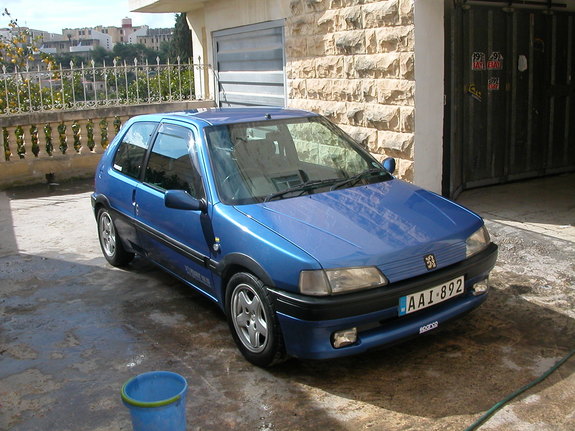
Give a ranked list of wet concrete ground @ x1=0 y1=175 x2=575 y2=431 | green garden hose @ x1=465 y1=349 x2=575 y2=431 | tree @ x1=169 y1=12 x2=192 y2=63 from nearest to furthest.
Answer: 1. green garden hose @ x1=465 y1=349 x2=575 y2=431
2. wet concrete ground @ x1=0 y1=175 x2=575 y2=431
3. tree @ x1=169 y1=12 x2=192 y2=63

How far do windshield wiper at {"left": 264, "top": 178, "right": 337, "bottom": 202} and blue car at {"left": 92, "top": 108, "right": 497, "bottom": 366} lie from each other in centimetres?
1

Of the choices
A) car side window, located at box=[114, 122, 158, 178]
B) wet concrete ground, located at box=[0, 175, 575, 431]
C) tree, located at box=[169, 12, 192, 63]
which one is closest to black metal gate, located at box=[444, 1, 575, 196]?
wet concrete ground, located at box=[0, 175, 575, 431]

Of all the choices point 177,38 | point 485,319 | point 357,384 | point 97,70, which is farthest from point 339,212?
point 177,38

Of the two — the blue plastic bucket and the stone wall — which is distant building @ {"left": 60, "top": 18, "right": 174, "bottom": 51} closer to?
the stone wall

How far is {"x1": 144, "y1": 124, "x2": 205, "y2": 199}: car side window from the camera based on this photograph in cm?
504

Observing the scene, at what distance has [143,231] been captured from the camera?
5.71 metres

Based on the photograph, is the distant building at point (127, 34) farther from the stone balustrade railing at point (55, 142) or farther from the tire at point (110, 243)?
the tire at point (110, 243)

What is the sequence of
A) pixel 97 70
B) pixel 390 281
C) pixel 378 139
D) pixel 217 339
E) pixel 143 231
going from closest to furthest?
pixel 390 281 < pixel 217 339 < pixel 143 231 < pixel 378 139 < pixel 97 70

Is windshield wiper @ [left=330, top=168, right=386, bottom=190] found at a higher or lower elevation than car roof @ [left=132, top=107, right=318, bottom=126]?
lower

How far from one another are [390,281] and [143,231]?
256 centimetres

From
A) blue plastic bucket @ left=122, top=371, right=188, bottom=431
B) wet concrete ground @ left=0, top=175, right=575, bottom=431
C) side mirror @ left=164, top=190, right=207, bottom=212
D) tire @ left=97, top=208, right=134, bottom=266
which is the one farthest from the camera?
tire @ left=97, top=208, right=134, bottom=266

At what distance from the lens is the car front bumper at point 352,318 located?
12.6 ft

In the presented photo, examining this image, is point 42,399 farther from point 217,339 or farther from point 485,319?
point 485,319

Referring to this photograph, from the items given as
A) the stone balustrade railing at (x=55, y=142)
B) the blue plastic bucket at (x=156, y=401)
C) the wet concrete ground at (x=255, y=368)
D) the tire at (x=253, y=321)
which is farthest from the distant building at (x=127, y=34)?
the blue plastic bucket at (x=156, y=401)
